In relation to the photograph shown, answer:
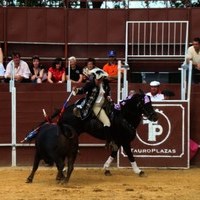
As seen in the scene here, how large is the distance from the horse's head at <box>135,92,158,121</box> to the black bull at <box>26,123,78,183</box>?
1.52m

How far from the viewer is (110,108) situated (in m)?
10.5

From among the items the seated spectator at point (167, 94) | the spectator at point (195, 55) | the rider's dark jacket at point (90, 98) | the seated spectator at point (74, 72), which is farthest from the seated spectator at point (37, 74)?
the spectator at point (195, 55)

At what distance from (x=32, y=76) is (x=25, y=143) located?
180 centimetres

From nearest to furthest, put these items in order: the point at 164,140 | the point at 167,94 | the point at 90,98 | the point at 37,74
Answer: the point at 90,98
the point at 164,140
the point at 167,94
the point at 37,74

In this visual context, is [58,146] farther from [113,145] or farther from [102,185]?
[113,145]

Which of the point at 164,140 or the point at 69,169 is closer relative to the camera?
the point at 69,169

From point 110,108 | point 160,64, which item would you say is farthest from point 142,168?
point 160,64

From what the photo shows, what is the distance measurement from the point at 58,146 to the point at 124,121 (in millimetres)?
1630

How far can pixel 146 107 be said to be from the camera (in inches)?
412

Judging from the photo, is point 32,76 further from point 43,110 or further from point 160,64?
point 160,64

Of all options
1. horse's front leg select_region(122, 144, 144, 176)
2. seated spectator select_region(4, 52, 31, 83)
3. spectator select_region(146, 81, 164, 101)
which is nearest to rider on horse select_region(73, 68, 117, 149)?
horse's front leg select_region(122, 144, 144, 176)

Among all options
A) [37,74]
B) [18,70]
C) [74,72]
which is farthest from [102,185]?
[37,74]

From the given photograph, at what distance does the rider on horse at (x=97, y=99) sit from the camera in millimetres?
10156

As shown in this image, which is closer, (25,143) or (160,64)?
(25,143)
